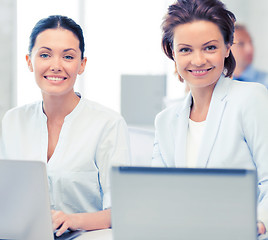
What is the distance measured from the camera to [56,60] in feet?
6.14

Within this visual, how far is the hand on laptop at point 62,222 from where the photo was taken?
1527mm

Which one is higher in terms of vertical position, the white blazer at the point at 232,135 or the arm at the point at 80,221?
the white blazer at the point at 232,135

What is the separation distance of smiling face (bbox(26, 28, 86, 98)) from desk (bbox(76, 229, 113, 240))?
0.59 metres

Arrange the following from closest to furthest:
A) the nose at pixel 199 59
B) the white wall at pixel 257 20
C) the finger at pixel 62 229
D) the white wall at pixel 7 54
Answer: the finger at pixel 62 229, the nose at pixel 199 59, the white wall at pixel 7 54, the white wall at pixel 257 20

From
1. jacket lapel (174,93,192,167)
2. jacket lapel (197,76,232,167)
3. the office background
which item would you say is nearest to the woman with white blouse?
jacket lapel (174,93,192,167)

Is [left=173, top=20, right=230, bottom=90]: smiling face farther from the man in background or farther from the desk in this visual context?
the man in background

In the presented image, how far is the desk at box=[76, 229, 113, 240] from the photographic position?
5.05 ft

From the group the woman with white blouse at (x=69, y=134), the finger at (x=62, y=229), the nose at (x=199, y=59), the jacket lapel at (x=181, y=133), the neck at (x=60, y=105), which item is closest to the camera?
the finger at (x=62, y=229)

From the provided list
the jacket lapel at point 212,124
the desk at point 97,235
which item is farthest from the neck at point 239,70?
the desk at point 97,235

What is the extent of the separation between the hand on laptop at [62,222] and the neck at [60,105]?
0.54 m

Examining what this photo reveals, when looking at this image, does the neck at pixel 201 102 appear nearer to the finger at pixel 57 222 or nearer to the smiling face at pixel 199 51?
the smiling face at pixel 199 51

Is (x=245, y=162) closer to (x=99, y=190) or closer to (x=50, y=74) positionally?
(x=99, y=190)

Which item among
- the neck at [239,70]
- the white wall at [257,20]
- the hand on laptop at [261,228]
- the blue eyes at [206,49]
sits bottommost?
the hand on laptop at [261,228]

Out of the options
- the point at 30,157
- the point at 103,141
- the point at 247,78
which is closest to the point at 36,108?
the point at 30,157
